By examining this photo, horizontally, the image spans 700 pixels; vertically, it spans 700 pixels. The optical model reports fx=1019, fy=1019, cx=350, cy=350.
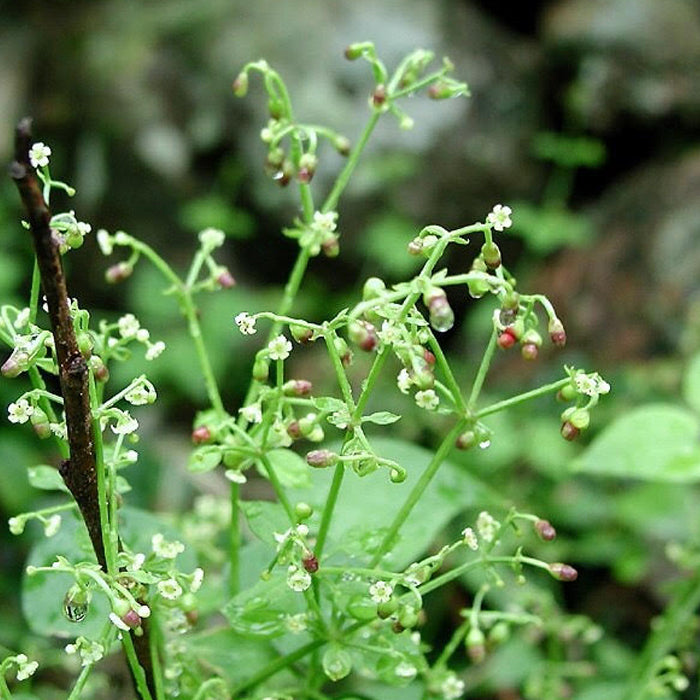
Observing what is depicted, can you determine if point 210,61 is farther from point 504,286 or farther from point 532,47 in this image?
point 504,286

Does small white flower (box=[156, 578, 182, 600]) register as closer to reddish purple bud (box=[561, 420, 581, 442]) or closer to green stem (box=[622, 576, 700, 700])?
reddish purple bud (box=[561, 420, 581, 442])

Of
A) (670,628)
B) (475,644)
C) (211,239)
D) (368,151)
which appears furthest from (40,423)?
(368,151)

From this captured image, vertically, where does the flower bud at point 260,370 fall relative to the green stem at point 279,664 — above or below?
above

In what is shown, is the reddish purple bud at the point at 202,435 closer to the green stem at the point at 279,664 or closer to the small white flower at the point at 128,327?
the small white flower at the point at 128,327

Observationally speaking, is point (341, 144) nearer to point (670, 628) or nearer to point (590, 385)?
point (590, 385)

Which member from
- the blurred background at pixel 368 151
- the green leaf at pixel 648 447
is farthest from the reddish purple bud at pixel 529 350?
the blurred background at pixel 368 151

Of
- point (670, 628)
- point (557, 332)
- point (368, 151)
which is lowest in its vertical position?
point (368, 151)

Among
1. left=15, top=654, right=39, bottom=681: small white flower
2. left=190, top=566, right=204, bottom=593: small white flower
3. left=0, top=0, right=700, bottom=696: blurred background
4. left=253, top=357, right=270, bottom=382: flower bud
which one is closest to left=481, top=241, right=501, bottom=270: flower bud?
left=253, top=357, right=270, bottom=382: flower bud
